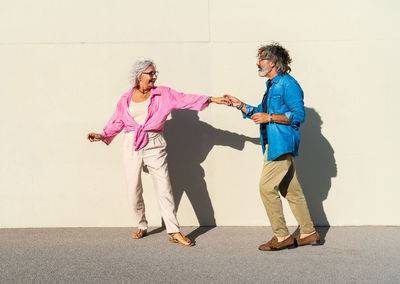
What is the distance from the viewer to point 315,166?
607 centimetres

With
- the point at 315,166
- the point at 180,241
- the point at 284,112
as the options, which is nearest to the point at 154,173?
the point at 180,241

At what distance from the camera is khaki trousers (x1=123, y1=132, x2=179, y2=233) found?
5.34 meters

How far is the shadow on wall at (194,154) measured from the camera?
6.11 metres

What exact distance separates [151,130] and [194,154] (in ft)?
2.95

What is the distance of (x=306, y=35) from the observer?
19.7 feet

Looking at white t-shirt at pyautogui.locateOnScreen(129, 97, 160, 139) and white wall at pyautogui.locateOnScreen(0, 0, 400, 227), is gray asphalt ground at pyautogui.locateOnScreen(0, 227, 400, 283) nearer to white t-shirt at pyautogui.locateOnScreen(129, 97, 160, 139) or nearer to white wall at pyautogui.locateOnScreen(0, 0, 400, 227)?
white wall at pyautogui.locateOnScreen(0, 0, 400, 227)

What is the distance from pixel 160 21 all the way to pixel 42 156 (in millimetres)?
2121

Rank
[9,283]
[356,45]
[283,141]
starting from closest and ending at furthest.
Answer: [9,283] < [283,141] < [356,45]

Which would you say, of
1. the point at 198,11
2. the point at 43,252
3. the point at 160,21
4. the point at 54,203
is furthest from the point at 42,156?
the point at 198,11

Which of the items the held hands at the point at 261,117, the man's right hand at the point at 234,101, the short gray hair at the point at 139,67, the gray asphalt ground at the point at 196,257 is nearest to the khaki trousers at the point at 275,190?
the gray asphalt ground at the point at 196,257

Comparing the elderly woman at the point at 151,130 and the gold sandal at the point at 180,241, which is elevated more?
the elderly woman at the point at 151,130

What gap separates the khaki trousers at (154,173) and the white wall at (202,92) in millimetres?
635

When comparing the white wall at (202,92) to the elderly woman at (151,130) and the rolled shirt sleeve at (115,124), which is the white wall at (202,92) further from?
the elderly woman at (151,130)

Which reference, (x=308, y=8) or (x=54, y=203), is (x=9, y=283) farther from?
(x=308, y=8)
